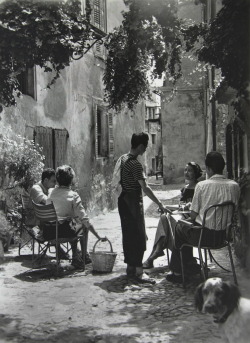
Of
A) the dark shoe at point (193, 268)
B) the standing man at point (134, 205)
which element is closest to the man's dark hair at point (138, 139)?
the standing man at point (134, 205)

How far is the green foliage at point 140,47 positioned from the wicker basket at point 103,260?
229cm

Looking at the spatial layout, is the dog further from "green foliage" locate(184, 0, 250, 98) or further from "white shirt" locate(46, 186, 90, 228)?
"white shirt" locate(46, 186, 90, 228)

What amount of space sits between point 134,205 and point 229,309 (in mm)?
3126

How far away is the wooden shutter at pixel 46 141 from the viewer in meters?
10.5

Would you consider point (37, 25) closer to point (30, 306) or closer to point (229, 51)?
point (229, 51)

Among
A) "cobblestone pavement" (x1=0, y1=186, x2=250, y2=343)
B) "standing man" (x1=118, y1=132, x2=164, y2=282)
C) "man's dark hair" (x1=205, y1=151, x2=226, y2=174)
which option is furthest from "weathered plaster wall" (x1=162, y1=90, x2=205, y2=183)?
"man's dark hair" (x1=205, y1=151, x2=226, y2=174)

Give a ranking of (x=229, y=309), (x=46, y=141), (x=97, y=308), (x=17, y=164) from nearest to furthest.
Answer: (x=229, y=309), (x=97, y=308), (x=17, y=164), (x=46, y=141)

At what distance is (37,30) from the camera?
564 centimetres

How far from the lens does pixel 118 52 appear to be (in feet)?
21.7

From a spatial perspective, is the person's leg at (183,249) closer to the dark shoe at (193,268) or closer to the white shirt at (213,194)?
the dark shoe at (193,268)

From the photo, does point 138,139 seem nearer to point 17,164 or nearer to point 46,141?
point 17,164

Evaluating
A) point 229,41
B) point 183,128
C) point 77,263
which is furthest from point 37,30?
point 183,128

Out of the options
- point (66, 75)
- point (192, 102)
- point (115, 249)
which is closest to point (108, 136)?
point (66, 75)

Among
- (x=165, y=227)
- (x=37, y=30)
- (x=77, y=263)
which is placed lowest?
(x=77, y=263)
